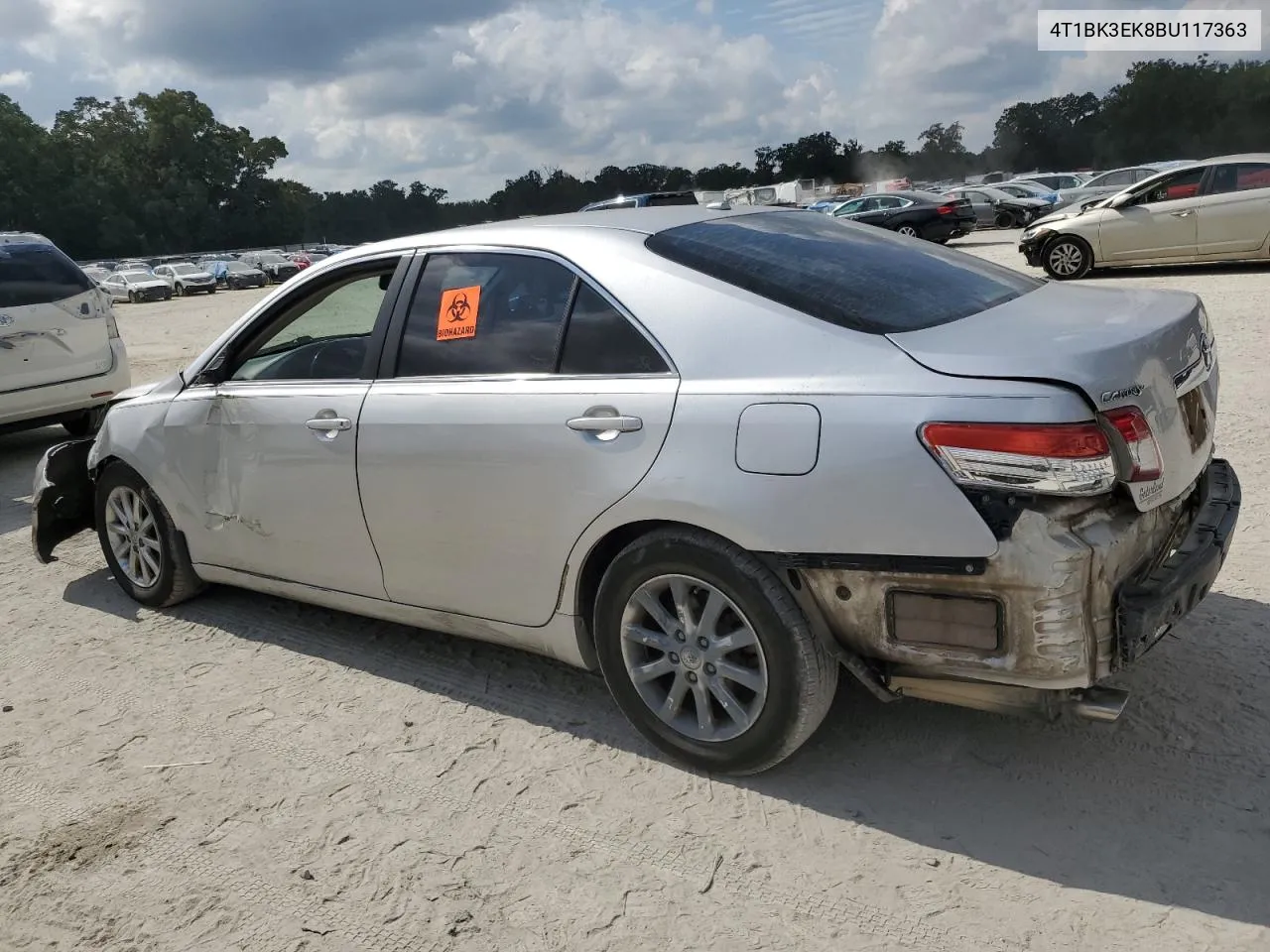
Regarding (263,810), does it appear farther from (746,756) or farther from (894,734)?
(894,734)

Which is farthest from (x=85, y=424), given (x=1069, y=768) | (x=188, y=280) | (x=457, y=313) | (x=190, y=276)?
(x=190, y=276)

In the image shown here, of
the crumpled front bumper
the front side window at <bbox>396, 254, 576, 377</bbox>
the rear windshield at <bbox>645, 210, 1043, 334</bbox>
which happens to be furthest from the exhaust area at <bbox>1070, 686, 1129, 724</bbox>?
the crumpled front bumper

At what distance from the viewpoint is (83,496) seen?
17.5 feet

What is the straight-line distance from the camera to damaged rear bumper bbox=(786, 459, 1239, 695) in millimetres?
2553

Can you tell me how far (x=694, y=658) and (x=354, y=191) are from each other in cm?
11382

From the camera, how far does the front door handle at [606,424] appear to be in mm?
3078

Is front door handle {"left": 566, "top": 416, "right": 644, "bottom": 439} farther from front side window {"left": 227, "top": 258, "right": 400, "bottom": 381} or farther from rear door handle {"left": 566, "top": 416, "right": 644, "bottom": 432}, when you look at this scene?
front side window {"left": 227, "top": 258, "right": 400, "bottom": 381}

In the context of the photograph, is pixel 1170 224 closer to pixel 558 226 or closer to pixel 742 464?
pixel 558 226

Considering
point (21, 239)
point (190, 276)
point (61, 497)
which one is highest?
point (190, 276)

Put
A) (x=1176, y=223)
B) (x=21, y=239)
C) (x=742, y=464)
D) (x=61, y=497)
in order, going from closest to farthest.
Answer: (x=742, y=464) < (x=61, y=497) < (x=21, y=239) < (x=1176, y=223)

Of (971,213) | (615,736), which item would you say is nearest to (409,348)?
(615,736)

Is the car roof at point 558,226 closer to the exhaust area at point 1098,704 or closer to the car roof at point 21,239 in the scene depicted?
the exhaust area at point 1098,704

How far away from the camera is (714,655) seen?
3.07 meters

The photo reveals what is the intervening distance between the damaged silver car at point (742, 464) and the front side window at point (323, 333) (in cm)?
2
